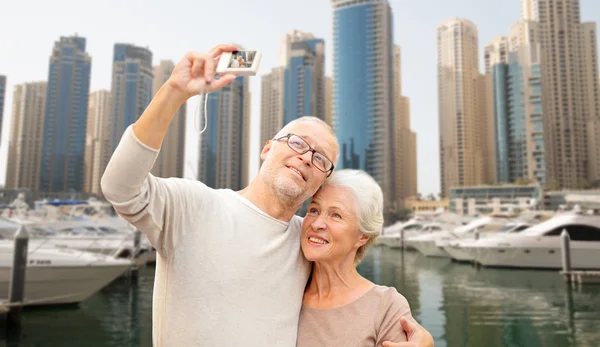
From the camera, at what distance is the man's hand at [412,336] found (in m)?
1.80

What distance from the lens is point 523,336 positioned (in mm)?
9367

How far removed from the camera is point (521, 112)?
89.2 m

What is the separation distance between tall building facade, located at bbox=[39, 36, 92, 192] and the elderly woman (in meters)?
86.6

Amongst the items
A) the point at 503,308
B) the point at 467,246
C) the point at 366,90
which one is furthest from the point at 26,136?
the point at 503,308

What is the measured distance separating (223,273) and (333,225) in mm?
628

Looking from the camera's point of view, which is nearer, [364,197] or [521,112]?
[364,197]

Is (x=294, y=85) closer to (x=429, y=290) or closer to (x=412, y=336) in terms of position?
(x=429, y=290)

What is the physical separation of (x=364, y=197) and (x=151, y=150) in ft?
3.65

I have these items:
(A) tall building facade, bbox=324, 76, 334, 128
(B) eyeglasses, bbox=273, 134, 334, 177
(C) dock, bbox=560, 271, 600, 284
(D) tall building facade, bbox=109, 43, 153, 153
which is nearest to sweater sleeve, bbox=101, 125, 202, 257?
(B) eyeglasses, bbox=273, 134, 334, 177

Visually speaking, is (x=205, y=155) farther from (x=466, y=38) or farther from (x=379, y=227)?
(x=379, y=227)

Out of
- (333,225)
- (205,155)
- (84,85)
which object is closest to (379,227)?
(333,225)

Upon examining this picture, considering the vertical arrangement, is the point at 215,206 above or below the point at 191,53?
below

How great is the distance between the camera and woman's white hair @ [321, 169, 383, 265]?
2.14 meters

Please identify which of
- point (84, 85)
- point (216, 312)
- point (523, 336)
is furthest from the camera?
point (84, 85)
